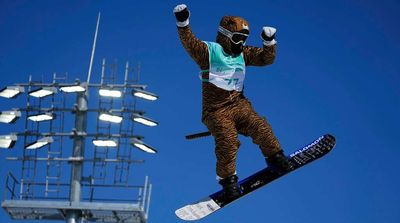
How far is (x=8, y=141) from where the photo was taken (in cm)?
2212

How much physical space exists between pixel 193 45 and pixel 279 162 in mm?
1472

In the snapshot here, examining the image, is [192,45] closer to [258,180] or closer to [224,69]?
[224,69]

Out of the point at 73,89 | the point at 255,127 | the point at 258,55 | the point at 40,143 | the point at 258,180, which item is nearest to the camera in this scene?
the point at 255,127

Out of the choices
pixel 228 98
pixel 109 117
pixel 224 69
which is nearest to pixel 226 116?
pixel 228 98

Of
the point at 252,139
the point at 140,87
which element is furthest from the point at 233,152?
the point at 140,87

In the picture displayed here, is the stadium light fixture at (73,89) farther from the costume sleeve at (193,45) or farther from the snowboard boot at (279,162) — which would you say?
the costume sleeve at (193,45)

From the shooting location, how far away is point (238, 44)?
31.6ft

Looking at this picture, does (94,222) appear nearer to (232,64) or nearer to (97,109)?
(97,109)

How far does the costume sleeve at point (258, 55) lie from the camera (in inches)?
390

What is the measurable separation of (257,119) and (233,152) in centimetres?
42

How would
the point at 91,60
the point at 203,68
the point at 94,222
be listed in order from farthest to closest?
the point at 91,60 → the point at 94,222 → the point at 203,68

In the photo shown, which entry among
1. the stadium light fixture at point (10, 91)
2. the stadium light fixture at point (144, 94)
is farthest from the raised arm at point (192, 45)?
the stadium light fixture at point (10, 91)

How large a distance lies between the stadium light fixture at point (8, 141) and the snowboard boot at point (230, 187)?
13103 millimetres

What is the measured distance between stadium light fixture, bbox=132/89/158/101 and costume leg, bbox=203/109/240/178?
11527mm
